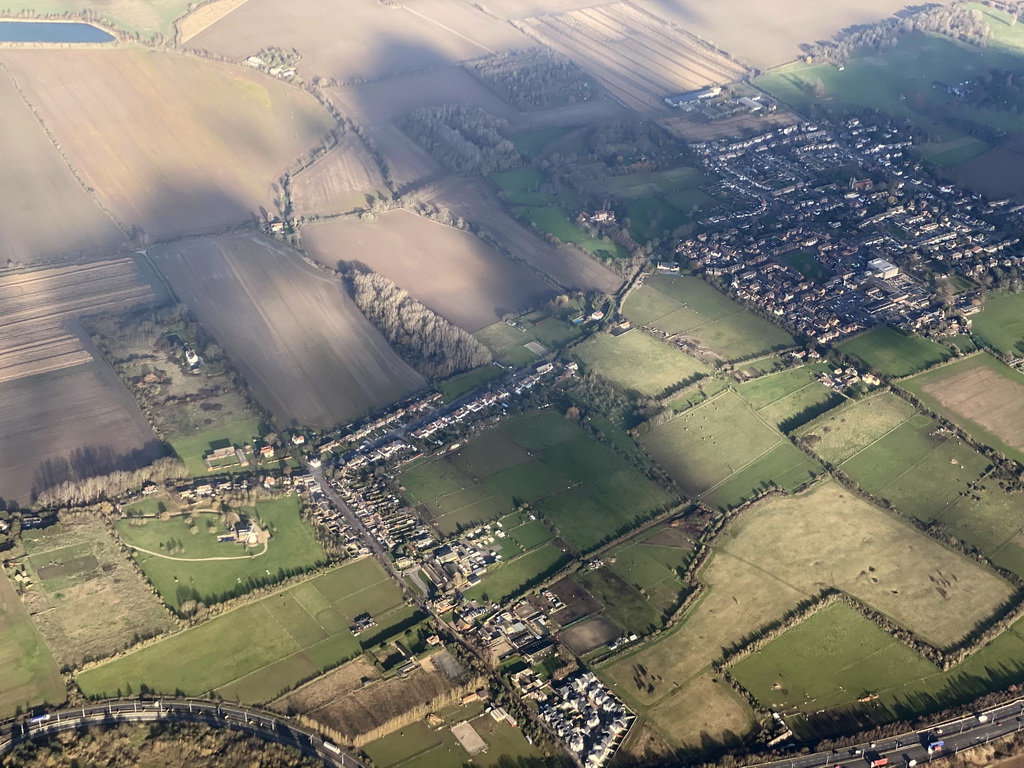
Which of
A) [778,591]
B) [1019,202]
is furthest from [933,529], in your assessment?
[1019,202]

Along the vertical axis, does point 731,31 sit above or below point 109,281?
above

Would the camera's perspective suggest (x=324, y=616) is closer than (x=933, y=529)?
Yes

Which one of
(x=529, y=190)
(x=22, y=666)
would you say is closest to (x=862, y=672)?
(x=22, y=666)

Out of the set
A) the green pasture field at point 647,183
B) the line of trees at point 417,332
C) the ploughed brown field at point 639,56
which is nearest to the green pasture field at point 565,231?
the green pasture field at point 647,183

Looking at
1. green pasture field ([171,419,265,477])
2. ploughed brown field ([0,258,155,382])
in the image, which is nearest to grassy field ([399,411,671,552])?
green pasture field ([171,419,265,477])

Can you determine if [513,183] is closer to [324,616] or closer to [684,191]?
[684,191]

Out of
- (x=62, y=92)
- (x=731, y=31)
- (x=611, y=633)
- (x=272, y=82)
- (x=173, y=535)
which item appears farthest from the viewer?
(x=731, y=31)

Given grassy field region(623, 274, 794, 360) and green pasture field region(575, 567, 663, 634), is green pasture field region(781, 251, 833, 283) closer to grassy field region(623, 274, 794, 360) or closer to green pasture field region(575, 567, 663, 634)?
grassy field region(623, 274, 794, 360)
